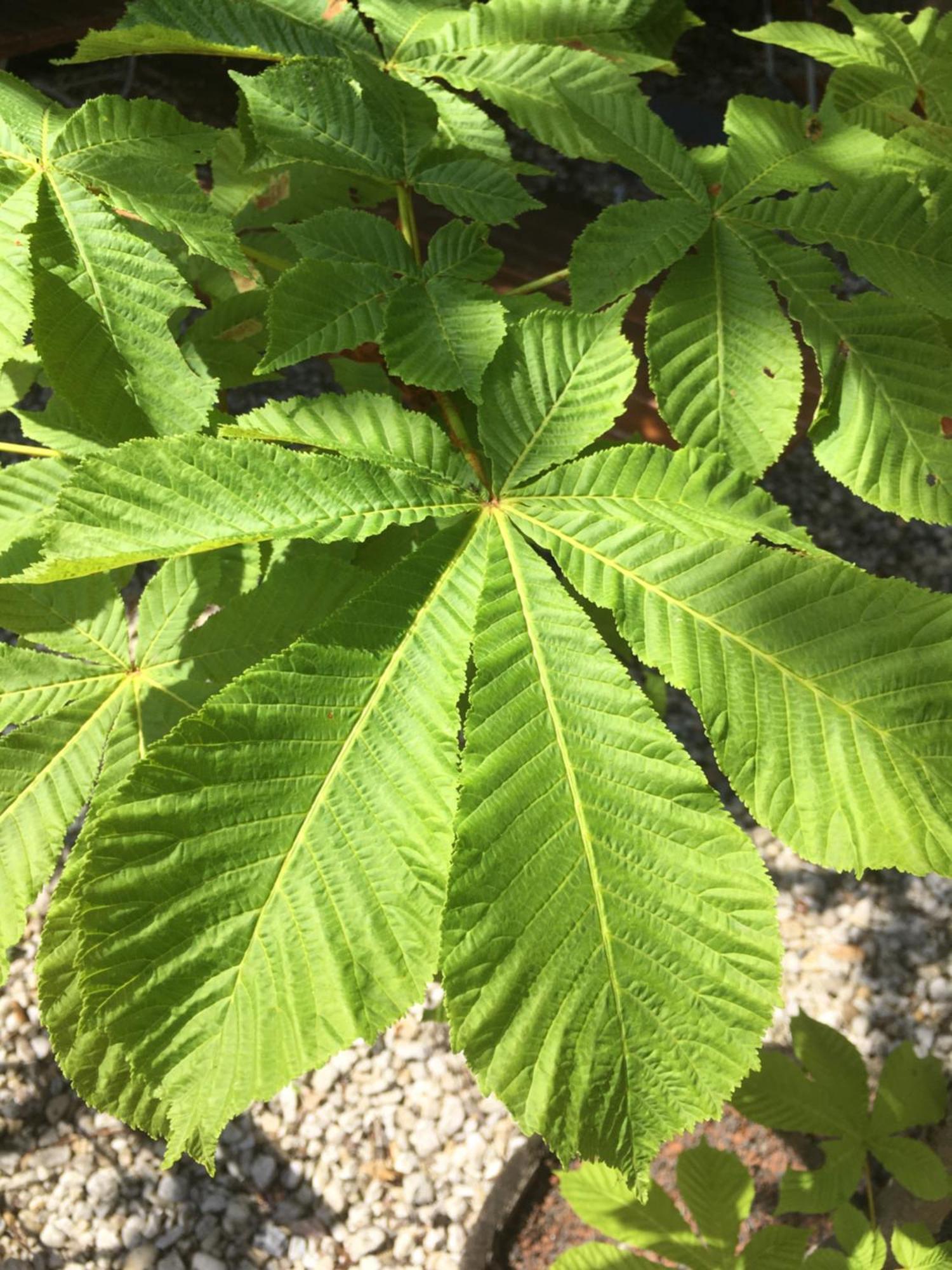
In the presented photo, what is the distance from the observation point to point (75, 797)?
808mm

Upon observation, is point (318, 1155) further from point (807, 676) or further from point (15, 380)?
point (807, 676)

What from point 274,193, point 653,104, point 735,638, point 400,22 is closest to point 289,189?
point 274,193

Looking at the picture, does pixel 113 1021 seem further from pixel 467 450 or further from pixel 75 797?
pixel 467 450

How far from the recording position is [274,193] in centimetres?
132

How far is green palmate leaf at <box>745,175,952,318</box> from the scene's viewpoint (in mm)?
883

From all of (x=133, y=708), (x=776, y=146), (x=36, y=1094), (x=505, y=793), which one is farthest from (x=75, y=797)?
(x=36, y=1094)

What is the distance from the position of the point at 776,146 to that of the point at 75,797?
0.85m

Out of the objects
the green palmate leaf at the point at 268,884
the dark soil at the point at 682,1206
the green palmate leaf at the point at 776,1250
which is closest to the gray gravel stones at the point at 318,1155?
the dark soil at the point at 682,1206

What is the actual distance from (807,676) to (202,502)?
0.41 meters

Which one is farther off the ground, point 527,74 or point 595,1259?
point 527,74

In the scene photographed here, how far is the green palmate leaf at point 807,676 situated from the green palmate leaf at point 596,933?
1.7 inches

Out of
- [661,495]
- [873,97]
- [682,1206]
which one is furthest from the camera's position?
[682,1206]

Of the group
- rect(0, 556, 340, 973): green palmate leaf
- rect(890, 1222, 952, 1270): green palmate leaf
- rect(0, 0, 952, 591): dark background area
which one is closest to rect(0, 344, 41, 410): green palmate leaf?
rect(0, 556, 340, 973): green palmate leaf

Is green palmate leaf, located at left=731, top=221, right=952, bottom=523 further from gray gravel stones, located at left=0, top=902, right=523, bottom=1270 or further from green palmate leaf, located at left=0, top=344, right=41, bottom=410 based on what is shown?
gray gravel stones, located at left=0, top=902, right=523, bottom=1270
